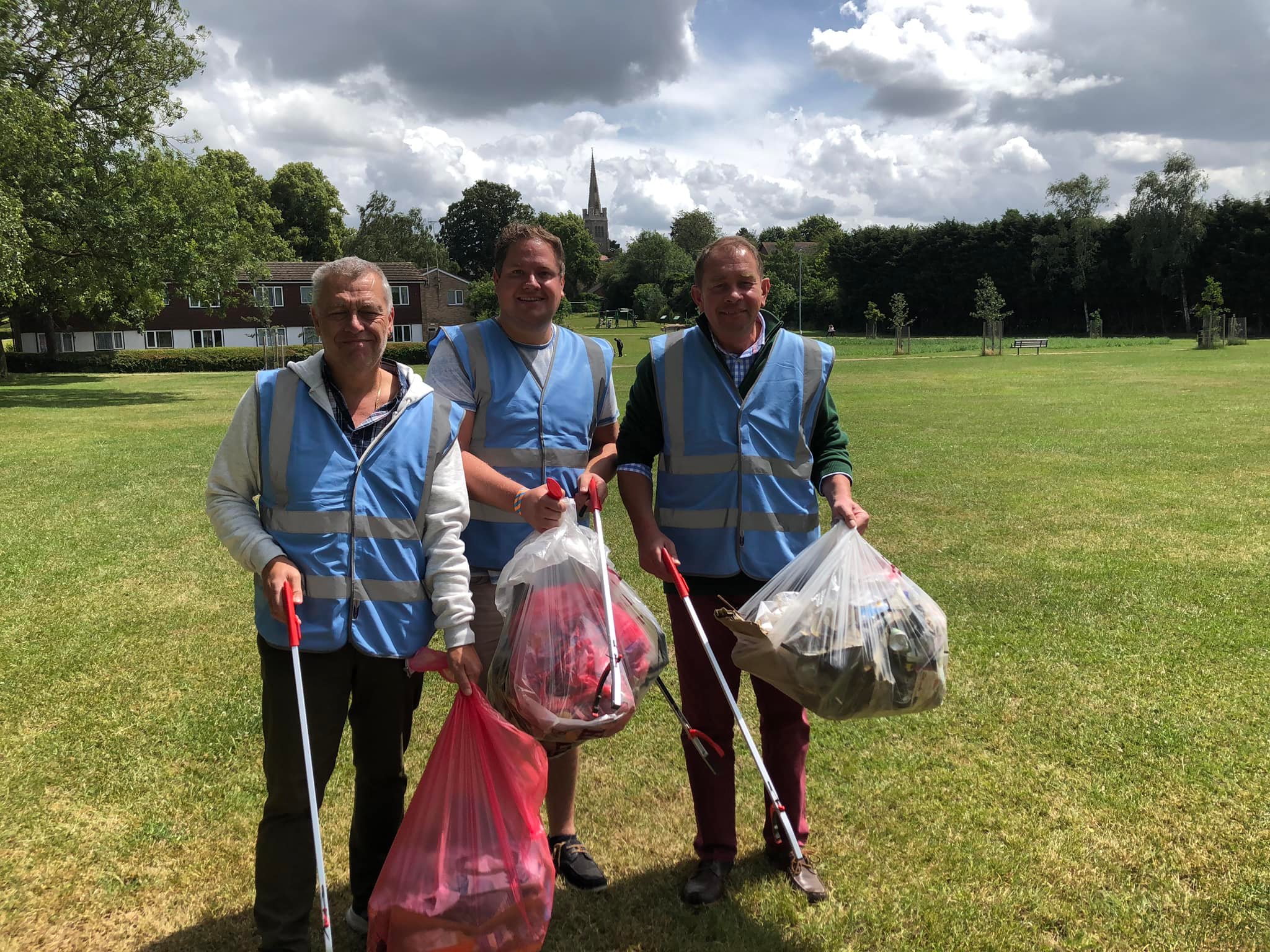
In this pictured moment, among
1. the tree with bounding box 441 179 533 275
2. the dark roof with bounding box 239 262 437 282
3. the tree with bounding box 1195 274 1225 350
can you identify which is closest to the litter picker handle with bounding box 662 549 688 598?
the tree with bounding box 1195 274 1225 350

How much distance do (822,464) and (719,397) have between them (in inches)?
17.4

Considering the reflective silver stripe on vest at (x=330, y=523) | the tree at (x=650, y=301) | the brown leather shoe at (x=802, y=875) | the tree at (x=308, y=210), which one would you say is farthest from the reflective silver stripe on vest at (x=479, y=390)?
the tree at (x=650, y=301)

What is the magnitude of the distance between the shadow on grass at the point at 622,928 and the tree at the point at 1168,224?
63.3 m

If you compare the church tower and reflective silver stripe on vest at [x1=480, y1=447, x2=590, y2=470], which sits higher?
the church tower

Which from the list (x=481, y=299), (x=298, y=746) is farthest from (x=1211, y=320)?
(x=298, y=746)

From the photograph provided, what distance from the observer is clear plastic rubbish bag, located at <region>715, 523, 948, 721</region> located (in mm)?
2443

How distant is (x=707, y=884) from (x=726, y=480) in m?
1.35

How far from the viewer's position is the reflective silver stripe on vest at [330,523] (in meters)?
2.47

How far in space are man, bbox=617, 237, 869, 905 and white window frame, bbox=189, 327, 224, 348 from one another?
58878mm

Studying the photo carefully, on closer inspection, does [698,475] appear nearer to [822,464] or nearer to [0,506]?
[822,464]

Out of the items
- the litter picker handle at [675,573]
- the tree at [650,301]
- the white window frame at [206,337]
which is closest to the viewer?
the litter picker handle at [675,573]

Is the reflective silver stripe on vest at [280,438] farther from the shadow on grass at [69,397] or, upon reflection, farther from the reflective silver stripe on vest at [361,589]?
the shadow on grass at [69,397]

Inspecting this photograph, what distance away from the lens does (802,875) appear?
119 inches

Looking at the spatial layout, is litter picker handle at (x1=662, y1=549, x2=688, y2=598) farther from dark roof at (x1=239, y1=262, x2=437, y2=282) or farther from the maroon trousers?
dark roof at (x1=239, y1=262, x2=437, y2=282)
